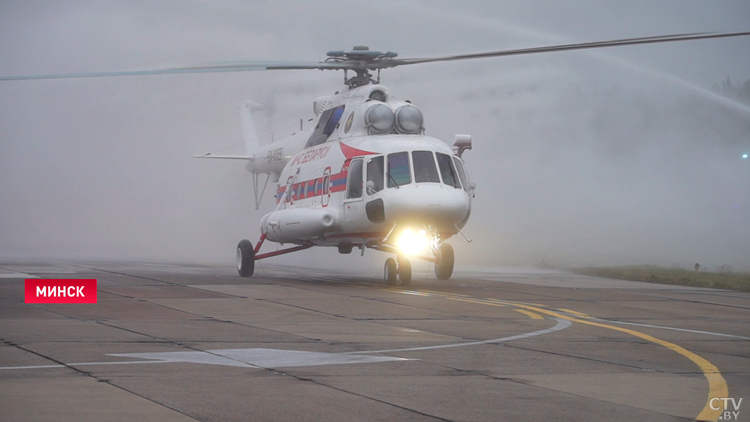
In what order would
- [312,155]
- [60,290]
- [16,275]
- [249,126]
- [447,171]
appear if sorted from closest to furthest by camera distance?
[60,290], [447,171], [16,275], [312,155], [249,126]

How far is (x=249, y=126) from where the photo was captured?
98.4ft

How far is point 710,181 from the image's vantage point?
38875 millimetres

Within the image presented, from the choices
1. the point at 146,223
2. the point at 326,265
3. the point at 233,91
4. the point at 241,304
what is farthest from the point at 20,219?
the point at 241,304

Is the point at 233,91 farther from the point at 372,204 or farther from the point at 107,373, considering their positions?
the point at 107,373

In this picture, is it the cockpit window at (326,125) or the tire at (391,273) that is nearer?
the tire at (391,273)

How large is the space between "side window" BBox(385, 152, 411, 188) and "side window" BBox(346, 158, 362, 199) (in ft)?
2.69

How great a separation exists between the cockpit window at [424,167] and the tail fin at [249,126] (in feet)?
34.9

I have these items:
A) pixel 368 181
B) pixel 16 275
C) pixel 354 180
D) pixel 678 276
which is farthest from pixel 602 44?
pixel 16 275

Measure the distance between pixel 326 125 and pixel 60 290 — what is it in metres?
8.15

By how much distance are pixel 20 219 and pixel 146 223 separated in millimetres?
5726

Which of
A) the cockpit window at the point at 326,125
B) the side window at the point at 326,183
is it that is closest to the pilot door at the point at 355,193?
the side window at the point at 326,183

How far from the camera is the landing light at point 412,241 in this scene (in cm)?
1938

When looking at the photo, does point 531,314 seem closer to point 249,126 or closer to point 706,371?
point 706,371

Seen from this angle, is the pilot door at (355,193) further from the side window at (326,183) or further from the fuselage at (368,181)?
the side window at (326,183)
